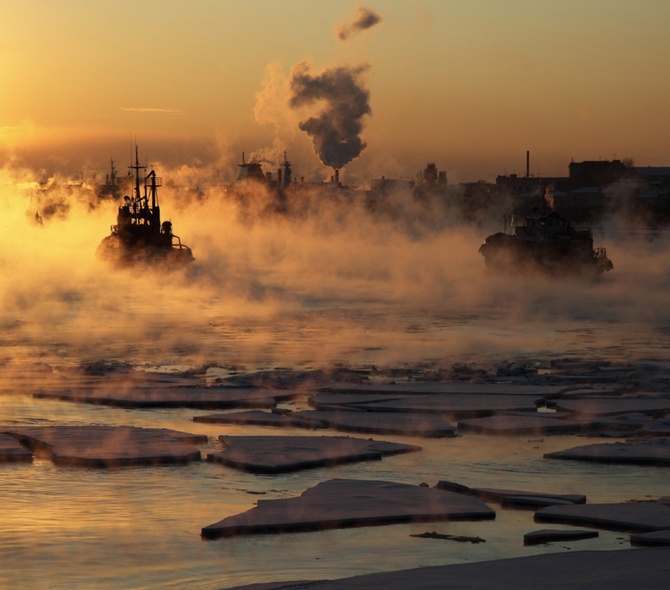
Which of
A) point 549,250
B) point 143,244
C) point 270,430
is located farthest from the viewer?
point 143,244

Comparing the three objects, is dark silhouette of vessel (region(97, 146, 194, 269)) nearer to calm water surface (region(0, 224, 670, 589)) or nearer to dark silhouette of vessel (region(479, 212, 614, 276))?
calm water surface (region(0, 224, 670, 589))

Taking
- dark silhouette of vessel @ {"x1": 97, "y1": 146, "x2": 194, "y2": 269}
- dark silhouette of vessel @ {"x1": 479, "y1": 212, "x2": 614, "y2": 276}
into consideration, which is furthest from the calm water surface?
dark silhouette of vessel @ {"x1": 97, "y1": 146, "x2": 194, "y2": 269}

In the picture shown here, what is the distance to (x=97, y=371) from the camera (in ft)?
62.3

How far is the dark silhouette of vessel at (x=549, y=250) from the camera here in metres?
52.6

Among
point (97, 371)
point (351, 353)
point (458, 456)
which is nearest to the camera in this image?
point (458, 456)

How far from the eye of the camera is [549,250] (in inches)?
2077

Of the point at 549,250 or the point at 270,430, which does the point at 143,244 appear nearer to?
the point at 549,250

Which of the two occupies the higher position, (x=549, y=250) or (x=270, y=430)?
(x=549, y=250)

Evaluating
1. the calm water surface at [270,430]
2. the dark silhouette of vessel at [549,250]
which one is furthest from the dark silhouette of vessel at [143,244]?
the dark silhouette of vessel at [549,250]

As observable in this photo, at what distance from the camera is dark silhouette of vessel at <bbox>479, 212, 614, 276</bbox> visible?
52.6 m

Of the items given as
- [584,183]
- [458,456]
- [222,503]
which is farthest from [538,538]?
[584,183]

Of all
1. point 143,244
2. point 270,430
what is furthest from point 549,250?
point 270,430

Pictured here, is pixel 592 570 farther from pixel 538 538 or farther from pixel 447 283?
pixel 447 283

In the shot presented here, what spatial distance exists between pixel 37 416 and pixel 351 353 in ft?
29.5
